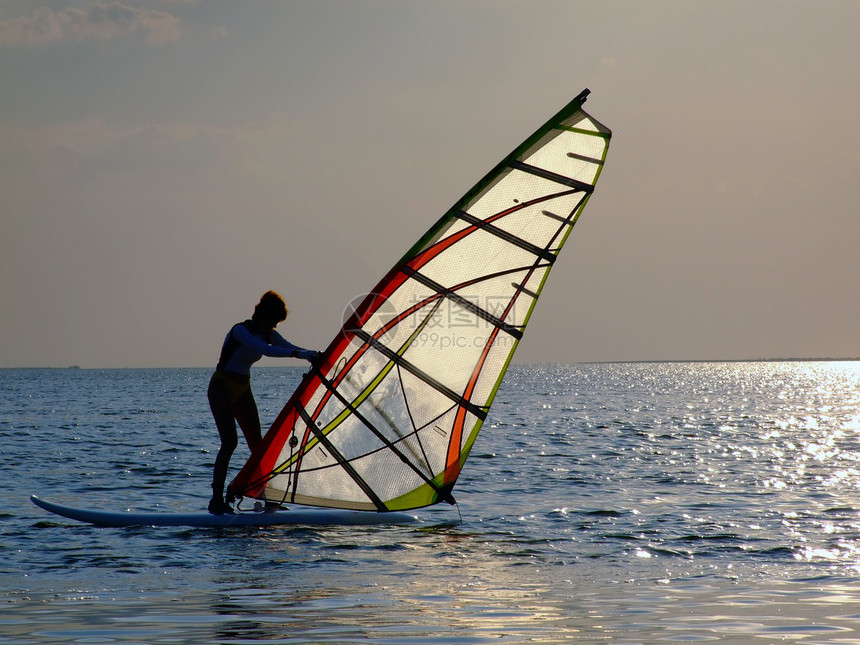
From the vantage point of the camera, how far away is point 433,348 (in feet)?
26.9

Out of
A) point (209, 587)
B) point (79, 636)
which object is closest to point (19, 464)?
point (209, 587)

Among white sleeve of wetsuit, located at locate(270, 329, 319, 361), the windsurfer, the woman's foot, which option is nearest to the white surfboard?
the woman's foot

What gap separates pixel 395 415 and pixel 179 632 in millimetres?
3882

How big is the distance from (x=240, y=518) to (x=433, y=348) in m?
2.26

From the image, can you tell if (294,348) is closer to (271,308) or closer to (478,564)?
(271,308)

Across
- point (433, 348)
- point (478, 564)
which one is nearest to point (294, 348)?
point (433, 348)

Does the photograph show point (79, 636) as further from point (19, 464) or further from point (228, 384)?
point (19, 464)

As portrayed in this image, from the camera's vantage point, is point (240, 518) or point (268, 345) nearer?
point (268, 345)

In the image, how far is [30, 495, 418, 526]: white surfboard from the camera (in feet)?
27.0

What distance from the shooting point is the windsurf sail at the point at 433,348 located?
775 centimetres

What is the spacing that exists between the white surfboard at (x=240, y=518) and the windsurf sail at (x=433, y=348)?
0.14 meters

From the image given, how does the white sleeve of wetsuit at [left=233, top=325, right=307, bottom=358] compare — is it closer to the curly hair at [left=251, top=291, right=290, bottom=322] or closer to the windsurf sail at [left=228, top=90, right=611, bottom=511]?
the curly hair at [left=251, top=291, right=290, bottom=322]

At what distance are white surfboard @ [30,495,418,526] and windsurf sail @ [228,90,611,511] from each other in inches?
5.7

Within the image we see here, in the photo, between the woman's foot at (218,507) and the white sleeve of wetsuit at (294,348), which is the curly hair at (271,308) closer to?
the white sleeve of wetsuit at (294,348)
